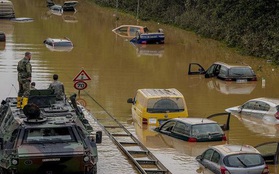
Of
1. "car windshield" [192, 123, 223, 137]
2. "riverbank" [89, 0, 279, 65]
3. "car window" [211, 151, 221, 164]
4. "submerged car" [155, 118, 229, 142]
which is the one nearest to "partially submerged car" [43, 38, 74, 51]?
"riverbank" [89, 0, 279, 65]

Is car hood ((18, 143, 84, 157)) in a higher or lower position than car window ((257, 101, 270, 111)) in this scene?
higher

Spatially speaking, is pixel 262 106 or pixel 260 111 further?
pixel 262 106

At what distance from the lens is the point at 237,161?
20875 millimetres

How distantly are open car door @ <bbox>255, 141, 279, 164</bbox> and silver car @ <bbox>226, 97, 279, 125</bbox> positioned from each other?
6.00m

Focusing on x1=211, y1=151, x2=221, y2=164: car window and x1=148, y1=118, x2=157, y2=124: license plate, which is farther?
x1=148, y1=118, x2=157, y2=124: license plate

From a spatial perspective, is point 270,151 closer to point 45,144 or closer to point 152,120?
point 152,120

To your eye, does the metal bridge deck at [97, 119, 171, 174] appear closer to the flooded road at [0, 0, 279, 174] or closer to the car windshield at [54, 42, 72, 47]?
the flooded road at [0, 0, 279, 174]

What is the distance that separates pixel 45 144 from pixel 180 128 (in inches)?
376

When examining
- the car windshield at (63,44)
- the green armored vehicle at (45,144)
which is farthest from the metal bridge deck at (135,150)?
the car windshield at (63,44)

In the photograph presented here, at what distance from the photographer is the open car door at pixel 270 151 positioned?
23703 millimetres

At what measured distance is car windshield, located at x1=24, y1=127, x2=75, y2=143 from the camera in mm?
18998

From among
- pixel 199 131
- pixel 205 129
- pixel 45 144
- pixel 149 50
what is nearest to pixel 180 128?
pixel 199 131

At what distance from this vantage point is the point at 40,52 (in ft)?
183

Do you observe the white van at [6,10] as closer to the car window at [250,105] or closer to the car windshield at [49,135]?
the car window at [250,105]
